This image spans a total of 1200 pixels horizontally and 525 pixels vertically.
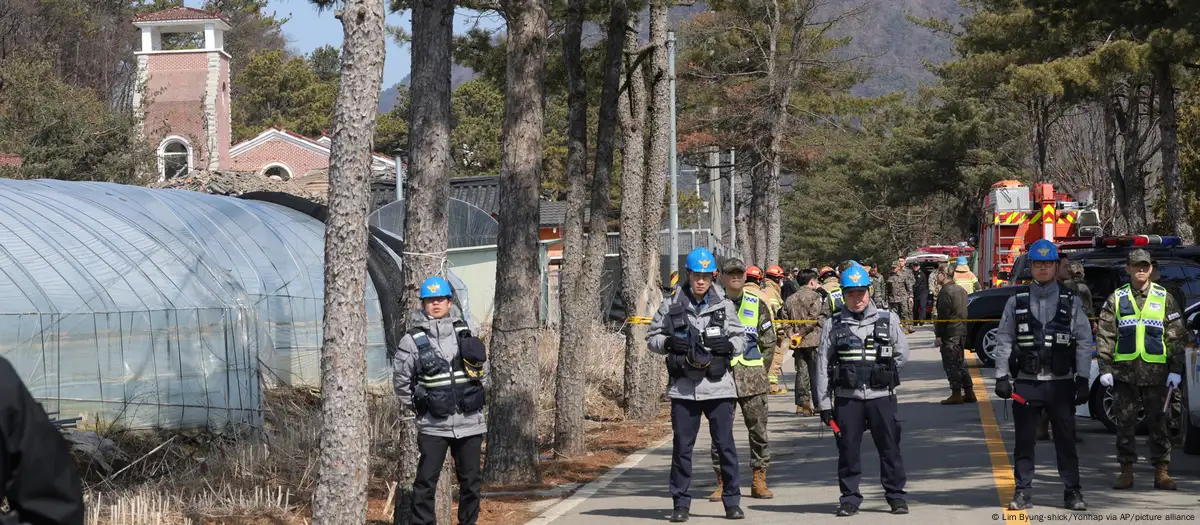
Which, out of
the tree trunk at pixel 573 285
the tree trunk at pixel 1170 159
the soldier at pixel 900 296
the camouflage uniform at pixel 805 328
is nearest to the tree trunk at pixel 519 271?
the tree trunk at pixel 573 285

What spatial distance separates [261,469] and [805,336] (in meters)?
7.39

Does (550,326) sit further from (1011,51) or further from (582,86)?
(1011,51)

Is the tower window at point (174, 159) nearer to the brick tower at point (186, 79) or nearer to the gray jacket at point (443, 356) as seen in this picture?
the brick tower at point (186, 79)

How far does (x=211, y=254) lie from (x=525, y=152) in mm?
A: 6842

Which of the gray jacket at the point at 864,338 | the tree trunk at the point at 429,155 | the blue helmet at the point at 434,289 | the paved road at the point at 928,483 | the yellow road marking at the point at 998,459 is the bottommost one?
the paved road at the point at 928,483

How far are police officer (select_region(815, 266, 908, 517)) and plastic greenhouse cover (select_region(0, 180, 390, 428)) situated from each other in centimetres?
761

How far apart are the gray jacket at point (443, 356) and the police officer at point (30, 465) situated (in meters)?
4.82

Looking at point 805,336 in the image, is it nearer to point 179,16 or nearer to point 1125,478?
point 1125,478

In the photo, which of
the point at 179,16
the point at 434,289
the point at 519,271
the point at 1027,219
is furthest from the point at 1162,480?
the point at 179,16

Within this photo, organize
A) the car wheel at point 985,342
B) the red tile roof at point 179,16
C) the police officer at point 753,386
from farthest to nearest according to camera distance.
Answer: the red tile roof at point 179,16 → the car wheel at point 985,342 → the police officer at point 753,386

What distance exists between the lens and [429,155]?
938 centimetres

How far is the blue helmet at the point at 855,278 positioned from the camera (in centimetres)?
930

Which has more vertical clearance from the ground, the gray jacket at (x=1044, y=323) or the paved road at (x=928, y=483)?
the gray jacket at (x=1044, y=323)

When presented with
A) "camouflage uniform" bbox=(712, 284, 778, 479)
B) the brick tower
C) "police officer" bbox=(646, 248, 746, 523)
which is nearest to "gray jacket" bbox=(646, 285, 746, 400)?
"police officer" bbox=(646, 248, 746, 523)
